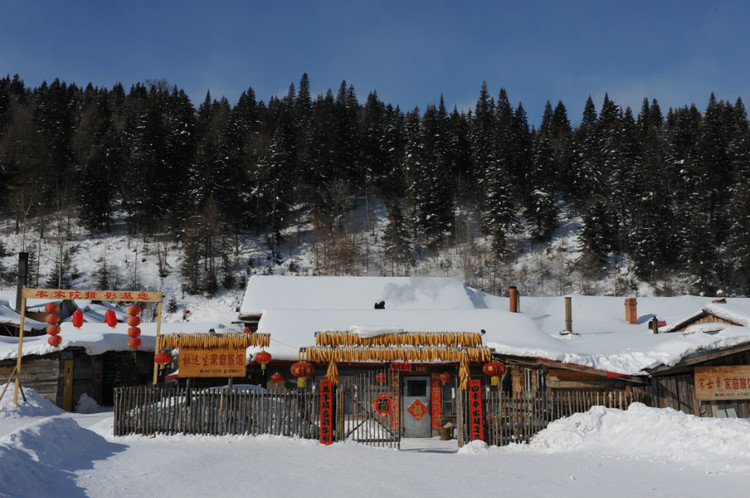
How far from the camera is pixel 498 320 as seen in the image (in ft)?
84.6

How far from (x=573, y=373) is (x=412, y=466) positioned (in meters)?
7.76

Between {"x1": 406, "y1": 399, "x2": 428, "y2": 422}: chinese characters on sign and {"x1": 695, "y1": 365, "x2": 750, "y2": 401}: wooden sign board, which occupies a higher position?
{"x1": 695, "y1": 365, "x2": 750, "y2": 401}: wooden sign board

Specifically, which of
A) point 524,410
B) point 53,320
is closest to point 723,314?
Answer: point 524,410

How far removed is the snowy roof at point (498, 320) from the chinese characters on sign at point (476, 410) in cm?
312

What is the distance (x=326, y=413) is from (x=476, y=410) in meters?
4.18

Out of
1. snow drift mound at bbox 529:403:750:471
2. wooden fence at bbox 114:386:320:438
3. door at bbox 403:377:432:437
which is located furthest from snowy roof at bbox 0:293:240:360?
snow drift mound at bbox 529:403:750:471

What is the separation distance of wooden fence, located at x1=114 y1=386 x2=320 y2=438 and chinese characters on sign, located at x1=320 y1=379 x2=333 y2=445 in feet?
1.25

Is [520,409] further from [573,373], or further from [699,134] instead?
[699,134]

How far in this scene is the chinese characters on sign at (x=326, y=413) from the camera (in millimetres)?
15086

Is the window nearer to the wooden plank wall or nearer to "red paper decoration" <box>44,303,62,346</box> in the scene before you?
the wooden plank wall

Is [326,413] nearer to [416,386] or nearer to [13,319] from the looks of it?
[416,386]

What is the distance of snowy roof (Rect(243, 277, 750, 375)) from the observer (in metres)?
17.0

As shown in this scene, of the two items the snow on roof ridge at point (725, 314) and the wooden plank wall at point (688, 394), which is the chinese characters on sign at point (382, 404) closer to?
the wooden plank wall at point (688, 394)

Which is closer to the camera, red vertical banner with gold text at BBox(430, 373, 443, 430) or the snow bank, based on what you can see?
the snow bank
